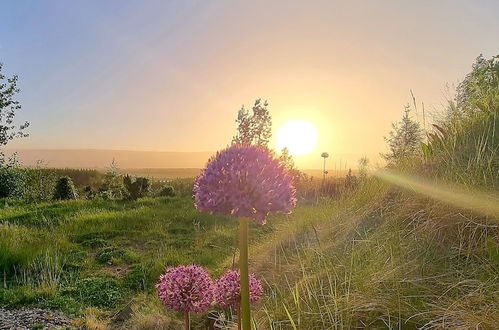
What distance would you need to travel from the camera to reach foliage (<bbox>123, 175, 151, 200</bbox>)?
1457cm

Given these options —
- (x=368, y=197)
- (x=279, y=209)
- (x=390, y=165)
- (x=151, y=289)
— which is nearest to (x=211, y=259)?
(x=151, y=289)

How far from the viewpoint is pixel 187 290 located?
2.32 meters

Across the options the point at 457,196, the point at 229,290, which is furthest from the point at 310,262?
the point at 229,290

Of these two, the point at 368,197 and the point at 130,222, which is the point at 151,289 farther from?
the point at 130,222

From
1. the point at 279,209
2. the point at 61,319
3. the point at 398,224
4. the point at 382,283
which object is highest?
the point at 279,209

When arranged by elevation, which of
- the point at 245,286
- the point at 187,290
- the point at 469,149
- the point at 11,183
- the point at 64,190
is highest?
the point at 469,149

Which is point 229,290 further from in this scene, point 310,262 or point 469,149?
point 469,149

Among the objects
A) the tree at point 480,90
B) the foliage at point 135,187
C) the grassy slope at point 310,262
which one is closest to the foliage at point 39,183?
the foliage at point 135,187

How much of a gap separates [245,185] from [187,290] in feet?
3.17

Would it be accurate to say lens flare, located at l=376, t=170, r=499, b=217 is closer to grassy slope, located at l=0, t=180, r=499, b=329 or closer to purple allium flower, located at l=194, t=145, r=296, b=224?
grassy slope, located at l=0, t=180, r=499, b=329

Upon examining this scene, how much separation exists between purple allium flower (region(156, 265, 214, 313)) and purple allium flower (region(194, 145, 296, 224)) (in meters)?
0.78

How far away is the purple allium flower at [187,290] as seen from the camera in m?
2.29

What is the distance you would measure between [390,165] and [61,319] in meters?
5.25

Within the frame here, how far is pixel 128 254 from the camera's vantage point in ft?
24.5
